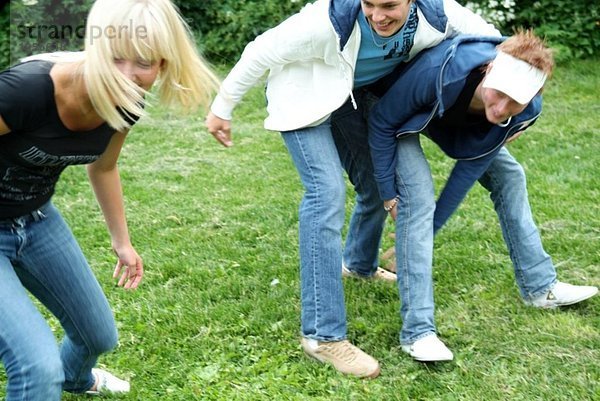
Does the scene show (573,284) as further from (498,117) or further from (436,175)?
(436,175)

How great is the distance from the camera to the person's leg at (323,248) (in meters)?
3.46

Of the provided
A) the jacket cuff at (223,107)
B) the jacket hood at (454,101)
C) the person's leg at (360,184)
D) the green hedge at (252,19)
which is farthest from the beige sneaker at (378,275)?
the green hedge at (252,19)

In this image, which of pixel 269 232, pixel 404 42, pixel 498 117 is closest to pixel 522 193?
pixel 498 117

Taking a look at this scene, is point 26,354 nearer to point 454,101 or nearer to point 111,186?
point 111,186

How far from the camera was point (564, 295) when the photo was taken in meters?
3.92

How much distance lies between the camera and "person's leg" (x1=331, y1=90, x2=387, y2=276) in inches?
147

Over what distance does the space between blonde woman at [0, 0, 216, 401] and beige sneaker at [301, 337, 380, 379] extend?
3.35 ft

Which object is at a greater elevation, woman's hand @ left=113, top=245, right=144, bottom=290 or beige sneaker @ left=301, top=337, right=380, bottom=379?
woman's hand @ left=113, top=245, right=144, bottom=290

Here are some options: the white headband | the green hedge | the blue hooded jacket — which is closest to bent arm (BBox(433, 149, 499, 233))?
the blue hooded jacket

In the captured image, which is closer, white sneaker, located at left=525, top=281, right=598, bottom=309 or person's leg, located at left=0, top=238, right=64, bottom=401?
person's leg, located at left=0, top=238, right=64, bottom=401

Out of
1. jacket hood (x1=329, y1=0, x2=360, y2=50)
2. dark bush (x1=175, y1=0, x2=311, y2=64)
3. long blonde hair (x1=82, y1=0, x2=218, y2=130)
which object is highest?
long blonde hair (x1=82, y1=0, x2=218, y2=130)

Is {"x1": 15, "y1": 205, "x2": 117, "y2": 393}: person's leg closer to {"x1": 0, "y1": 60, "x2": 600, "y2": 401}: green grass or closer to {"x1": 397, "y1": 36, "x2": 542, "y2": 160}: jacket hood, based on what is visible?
{"x1": 0, "y1": 60, "x2": 600, "y2": 401}: green grass

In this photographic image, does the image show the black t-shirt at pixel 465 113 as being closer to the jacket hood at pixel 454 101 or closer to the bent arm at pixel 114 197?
the jacket hood at pixel 454 101

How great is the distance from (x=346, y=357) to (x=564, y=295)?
109cm
